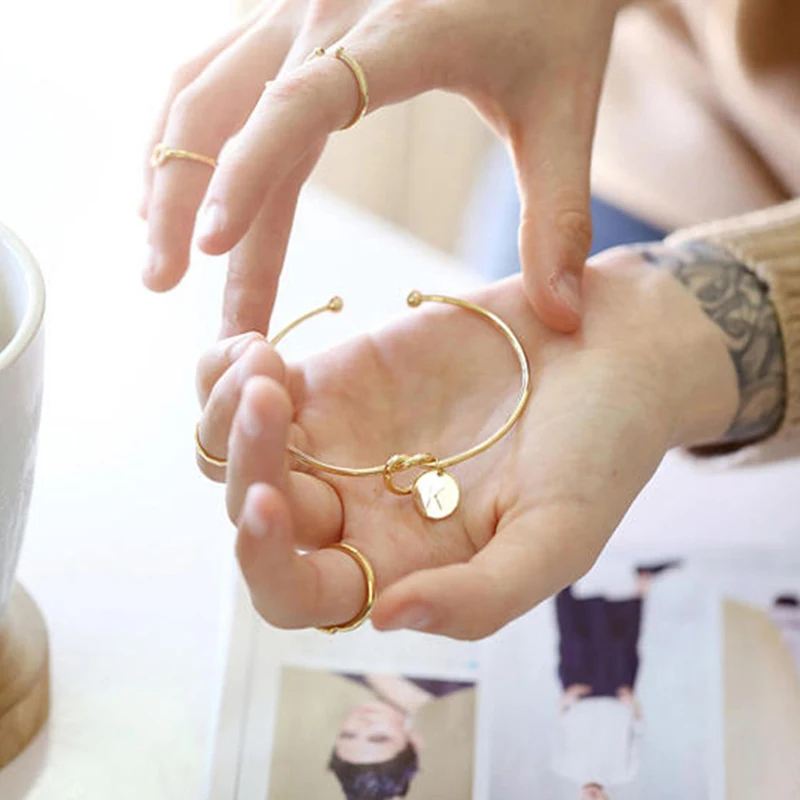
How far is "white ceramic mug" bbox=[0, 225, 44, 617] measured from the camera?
46 centimetres

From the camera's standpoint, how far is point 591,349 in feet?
2.12

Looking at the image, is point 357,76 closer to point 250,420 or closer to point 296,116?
point 296,116

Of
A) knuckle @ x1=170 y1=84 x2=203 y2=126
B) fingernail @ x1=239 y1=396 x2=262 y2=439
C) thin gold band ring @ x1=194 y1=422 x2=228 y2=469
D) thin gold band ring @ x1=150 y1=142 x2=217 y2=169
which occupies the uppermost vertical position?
knuckle @ x1=170 y1=84 x2=203 y2=126

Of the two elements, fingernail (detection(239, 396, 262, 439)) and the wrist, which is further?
the wrist

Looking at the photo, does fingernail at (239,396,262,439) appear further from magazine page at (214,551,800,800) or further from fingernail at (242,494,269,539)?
magazine page at (214,551,800,800)

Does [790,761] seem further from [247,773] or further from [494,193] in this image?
[494,193]

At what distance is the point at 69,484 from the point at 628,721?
39cm

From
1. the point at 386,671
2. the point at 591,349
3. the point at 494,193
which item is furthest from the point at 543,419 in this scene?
the point at 494,193

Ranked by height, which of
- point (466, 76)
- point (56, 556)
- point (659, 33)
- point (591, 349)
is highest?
point (659, 33)

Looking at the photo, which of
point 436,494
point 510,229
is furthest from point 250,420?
point 510,229

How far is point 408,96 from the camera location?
2.16ft

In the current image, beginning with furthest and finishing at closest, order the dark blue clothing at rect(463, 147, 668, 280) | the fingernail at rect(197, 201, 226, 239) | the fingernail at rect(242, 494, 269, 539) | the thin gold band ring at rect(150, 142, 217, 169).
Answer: the dark blue clothing at rect(463, 147, 668, 280) → the thin gold band ring at rect(150, 142, 217, 169) → the fingernail at rect(197, 201, 226, 239) → the fingernail at rect(242, 494, 269, 539)

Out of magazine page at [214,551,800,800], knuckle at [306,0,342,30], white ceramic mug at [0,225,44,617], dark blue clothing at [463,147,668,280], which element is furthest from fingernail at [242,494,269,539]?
dark blue clothing at [463,147,668,280]

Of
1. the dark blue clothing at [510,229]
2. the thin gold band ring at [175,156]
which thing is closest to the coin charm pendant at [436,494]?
the thin gold band ring at [175,156]
